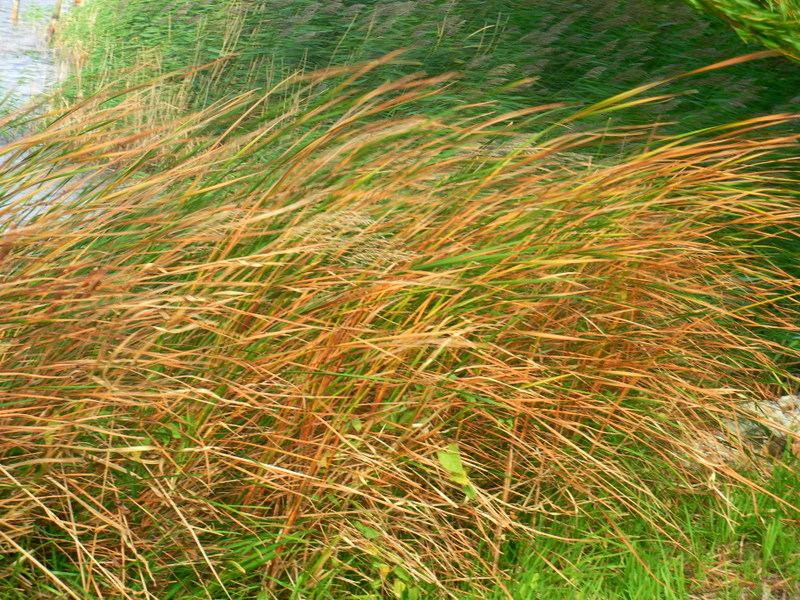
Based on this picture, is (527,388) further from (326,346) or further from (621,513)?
(326,346)

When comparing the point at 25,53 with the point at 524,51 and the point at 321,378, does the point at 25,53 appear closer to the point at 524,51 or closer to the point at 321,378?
the point at 524,51

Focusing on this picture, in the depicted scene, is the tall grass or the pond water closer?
the tall grass

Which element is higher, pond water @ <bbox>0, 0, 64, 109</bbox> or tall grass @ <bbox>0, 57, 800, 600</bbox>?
tall grass @ <bbox>0, 57, 800, 600</bbox>

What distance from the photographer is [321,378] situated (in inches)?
86.1

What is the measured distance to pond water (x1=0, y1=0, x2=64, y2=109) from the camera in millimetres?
7078

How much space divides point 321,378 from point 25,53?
24.6 feet

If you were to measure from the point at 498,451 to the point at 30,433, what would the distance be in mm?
1134

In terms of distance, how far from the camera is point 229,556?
203 cm

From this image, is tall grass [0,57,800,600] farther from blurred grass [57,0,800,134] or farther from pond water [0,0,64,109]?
pond water [0,0,64,109]

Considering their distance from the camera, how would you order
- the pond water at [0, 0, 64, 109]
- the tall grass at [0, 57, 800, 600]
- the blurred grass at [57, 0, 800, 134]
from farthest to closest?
the pond water at [0, 0, 64, 109] < the blurred grass at [57, 0, 800, 134] < the tall grass at [0, 57, 800, 600]

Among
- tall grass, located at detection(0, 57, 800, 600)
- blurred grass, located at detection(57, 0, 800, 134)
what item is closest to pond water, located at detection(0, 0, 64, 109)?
blurred grass, located at detection(57, 0, 800, 134)

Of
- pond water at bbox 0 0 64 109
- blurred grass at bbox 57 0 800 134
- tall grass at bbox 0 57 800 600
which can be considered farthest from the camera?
pond water at bbox 0 0 64 109

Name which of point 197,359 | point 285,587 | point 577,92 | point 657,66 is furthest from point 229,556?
point 657,66

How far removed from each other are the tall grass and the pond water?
4.27 meters
